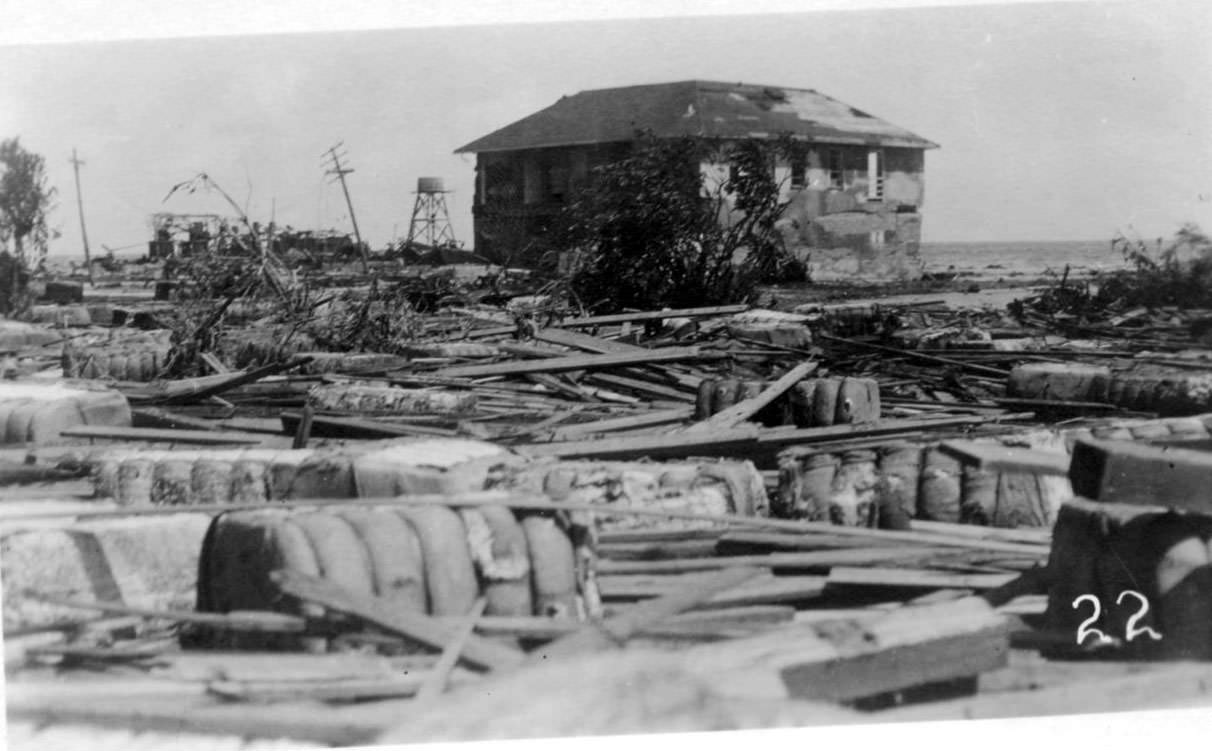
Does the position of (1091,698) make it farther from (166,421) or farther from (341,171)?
(166,421)

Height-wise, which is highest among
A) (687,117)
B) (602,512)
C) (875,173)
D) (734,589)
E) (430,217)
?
(687,117)

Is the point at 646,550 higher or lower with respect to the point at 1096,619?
higher

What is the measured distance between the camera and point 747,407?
687cm

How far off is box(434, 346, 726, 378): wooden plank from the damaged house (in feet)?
3.11

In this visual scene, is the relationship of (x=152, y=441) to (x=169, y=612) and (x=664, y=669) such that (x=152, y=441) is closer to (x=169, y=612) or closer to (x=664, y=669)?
(x=169, y=612)

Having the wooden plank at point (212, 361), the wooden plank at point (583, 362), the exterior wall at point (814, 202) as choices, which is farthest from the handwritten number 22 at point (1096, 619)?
the wooden plank at point (212, 361)

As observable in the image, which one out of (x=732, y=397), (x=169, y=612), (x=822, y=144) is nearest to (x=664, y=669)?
(x=732, y=397)

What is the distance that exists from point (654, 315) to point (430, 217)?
5.54ft

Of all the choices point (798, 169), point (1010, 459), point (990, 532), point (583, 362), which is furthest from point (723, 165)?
point (990, 532)

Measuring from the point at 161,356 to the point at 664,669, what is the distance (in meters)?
3.83

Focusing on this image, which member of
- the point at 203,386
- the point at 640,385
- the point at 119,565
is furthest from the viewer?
the point at 640,385

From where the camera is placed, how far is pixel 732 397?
6961 mm

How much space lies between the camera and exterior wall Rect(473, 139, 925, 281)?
7.68 m

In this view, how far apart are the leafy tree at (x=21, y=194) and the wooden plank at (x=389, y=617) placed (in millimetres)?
2861
